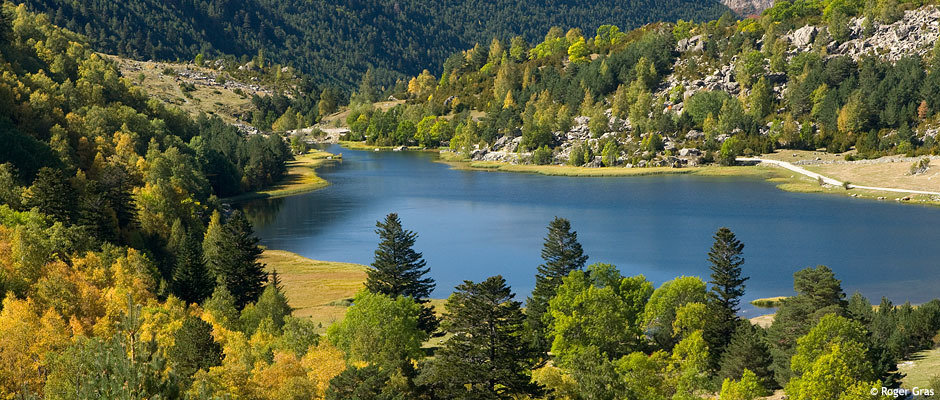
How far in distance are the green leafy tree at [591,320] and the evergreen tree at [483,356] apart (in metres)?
11.2

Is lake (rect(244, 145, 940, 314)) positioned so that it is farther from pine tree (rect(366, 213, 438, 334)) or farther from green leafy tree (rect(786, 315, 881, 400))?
green leafy tree (rect(786, 315, 881, 400))

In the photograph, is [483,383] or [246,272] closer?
[483,383]

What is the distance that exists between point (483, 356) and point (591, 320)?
16.0 meters

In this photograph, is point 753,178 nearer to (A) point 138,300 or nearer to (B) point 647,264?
(B) point 647,264

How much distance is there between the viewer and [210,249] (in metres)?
78.4

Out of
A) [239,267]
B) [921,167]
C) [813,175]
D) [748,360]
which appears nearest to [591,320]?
[748,360]

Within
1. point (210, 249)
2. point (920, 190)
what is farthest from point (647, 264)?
point (920, 190)

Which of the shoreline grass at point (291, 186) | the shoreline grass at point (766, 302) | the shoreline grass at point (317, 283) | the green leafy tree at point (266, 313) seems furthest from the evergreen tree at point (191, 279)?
the shoreline grass at point (291, 186)

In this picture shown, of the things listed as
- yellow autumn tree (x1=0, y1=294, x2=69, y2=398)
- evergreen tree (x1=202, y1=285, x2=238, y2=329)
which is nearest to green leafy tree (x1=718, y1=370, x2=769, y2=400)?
evergreen tree (x1=202, y1=285, x2=238, y2=329)

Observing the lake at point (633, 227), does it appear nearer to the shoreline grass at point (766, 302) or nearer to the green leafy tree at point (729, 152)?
the shoreline grass at point (766, 302)

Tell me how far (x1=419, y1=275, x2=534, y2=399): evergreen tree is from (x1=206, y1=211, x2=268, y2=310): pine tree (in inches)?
1240

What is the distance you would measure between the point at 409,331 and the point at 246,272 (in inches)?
803

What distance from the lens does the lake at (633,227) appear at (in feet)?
Answer: 277

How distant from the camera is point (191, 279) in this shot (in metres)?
68.5
